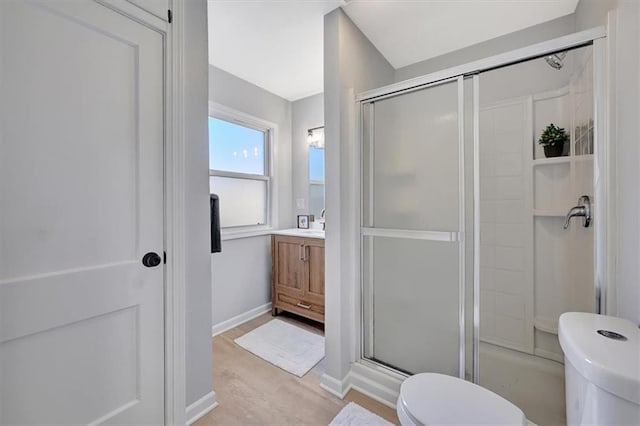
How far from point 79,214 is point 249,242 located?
1.74m

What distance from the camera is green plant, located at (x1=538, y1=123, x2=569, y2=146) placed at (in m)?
1.68

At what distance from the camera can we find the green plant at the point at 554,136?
168 centimetres

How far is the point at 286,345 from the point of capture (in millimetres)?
2209

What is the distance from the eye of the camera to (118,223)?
3.80ft

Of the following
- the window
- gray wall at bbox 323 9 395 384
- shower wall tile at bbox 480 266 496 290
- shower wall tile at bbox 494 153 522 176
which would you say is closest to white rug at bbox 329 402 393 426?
gray wall at bbox 323 9 395 384

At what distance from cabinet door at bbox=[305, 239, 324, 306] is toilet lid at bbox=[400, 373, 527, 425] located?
1.35 meters

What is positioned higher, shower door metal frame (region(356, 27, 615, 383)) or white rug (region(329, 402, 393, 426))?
shower door metal frame (region(356, 27, 615, 383))

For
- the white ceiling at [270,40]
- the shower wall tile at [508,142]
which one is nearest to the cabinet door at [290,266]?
the white ceiling at [270,40]

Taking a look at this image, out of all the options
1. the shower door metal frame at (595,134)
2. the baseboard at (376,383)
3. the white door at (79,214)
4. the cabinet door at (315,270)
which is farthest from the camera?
the cabinet door at (315,270)

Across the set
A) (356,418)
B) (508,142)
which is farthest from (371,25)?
(356,418)

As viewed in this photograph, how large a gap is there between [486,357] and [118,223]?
2.18 m

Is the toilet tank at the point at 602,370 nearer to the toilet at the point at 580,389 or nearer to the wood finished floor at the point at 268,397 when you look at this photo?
the toilet at the point at 580,389

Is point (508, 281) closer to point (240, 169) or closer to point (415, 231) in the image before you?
point (415, 231)

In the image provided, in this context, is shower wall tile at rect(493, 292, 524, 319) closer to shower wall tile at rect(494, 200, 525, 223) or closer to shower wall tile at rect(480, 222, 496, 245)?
shower wall tile at rect(480, 222, 496, 245)
